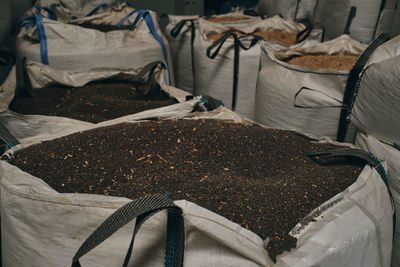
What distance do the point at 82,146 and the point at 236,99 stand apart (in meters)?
0.83

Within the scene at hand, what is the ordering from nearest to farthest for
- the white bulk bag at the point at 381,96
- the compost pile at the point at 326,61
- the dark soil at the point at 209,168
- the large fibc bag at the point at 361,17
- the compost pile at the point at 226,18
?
the dark soil at the point at 209,168
the white bulk bag at the point at 381,96
the compost pile at the point at 326,61
the large fibc bag at the point at 361,17
the compost pile at the point at 226,18

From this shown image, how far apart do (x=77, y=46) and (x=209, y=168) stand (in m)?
0.91

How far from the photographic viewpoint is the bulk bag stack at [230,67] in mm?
1348

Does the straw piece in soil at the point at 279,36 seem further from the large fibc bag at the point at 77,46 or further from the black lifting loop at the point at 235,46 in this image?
the large fibc bag at the point at 77,46

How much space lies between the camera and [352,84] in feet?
3.29

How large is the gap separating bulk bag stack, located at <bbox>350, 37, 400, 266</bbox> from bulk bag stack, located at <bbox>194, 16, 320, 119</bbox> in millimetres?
528

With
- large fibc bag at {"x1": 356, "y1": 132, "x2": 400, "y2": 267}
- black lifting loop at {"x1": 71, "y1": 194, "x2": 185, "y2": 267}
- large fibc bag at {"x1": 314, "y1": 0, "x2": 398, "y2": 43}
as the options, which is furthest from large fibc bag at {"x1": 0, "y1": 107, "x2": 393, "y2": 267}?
large fibc bag at {"x1": 314, "y1": 0, "x2": 398, "y2": 43}

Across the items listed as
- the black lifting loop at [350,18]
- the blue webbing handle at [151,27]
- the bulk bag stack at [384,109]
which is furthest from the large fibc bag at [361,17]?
the blue webbing handle at [151,27]

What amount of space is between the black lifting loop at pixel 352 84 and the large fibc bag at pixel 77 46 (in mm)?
765

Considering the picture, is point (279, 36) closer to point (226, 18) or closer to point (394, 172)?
point (226, 18)

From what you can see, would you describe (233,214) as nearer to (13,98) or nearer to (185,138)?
(185,138)

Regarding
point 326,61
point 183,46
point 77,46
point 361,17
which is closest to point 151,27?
point 183,46

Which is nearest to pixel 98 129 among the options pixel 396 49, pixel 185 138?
pixel 185 138

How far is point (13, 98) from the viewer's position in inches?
41.4
